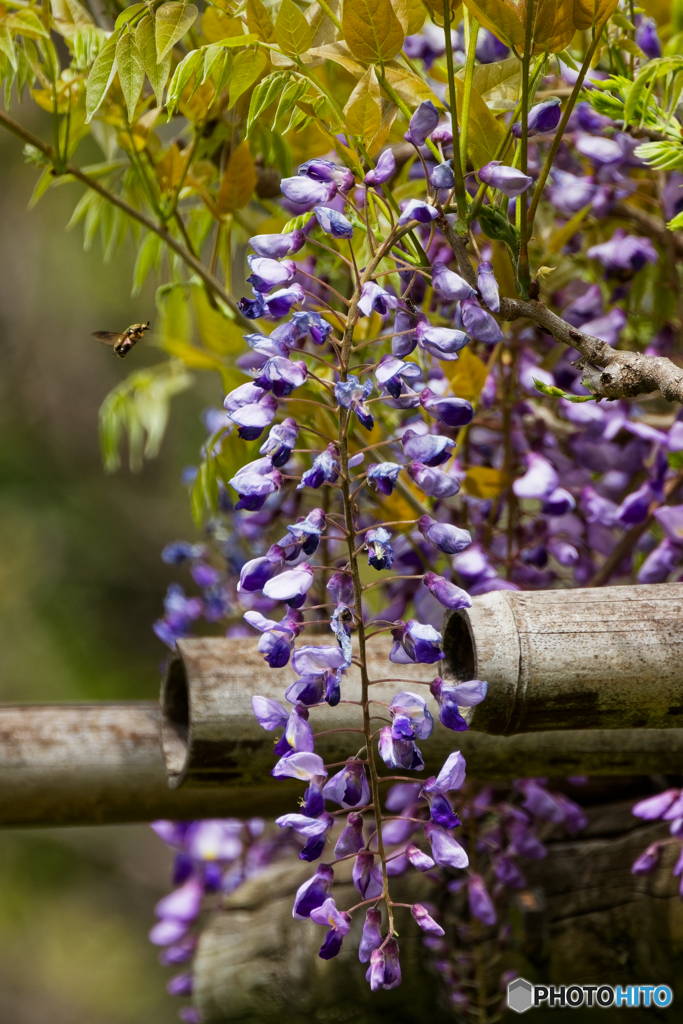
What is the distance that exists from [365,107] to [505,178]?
7 cm

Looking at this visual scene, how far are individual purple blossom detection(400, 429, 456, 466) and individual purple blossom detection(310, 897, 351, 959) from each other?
0.58 ft

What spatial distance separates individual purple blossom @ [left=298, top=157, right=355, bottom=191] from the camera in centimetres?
38

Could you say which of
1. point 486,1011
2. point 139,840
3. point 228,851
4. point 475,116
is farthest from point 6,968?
point 475,116

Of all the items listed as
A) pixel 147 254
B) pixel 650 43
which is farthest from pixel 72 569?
pixel 650 43

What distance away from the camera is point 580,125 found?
62cm

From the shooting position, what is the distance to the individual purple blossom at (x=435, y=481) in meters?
0.36

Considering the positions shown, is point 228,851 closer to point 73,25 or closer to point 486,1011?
point 486,1011

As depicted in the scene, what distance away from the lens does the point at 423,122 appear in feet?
1.20

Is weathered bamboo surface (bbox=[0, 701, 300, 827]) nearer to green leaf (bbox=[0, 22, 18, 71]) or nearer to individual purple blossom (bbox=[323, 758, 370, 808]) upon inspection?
individual purple blossom (bbox=[323, 758, 370, 808])

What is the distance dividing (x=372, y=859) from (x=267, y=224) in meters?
0.36

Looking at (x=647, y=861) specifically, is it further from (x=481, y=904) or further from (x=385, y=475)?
(x=385, y=475)

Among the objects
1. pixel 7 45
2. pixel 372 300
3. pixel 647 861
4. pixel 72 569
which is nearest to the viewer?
pixel 372 300

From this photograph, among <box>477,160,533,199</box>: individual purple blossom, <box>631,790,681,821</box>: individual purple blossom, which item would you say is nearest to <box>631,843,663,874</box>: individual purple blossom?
<box>631,790,681,821</box>: individual purple blossom

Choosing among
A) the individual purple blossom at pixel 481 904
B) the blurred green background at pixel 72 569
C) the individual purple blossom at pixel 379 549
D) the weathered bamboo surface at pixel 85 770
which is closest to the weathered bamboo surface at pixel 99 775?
the weathered bamboo surface at pixel 85 770
